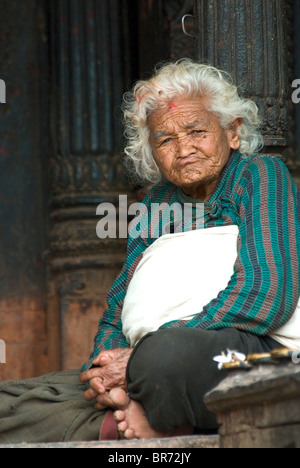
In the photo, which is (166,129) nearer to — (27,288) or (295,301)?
(295,301)

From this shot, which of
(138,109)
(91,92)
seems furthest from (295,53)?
(138,109)

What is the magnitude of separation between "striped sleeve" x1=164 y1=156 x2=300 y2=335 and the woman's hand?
201 millimetres

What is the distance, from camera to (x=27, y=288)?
531 cm

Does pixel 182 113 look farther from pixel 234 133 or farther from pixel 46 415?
pixel 46 415

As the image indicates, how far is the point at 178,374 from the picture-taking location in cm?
306

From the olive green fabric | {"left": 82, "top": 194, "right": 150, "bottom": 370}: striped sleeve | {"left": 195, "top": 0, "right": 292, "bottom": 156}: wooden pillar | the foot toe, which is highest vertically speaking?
{"left": 195, "top": 0, "right": 292, "bottom": 156}: wooden pillar

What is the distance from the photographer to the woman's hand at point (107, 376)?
3338 mm

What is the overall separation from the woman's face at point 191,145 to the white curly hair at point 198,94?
33 millimetres

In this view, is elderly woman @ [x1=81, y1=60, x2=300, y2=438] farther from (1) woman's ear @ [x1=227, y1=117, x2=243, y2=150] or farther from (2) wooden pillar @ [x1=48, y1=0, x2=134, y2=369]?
(2) wooden pillar @ [x1=48, y1=0, x2=134, y2=369]

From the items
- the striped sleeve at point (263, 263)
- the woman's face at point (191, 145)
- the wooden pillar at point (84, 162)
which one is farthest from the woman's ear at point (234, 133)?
the wooden pillar at point (84, 162)

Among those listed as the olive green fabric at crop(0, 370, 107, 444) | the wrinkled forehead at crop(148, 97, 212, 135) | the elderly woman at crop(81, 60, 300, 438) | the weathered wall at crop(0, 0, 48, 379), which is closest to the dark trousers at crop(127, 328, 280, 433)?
the elderly woman at crop(81, 60, 300, 438)

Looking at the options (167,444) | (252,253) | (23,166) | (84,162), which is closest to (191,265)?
(252,253)

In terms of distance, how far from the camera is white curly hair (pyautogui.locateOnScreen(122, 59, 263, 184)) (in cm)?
386
